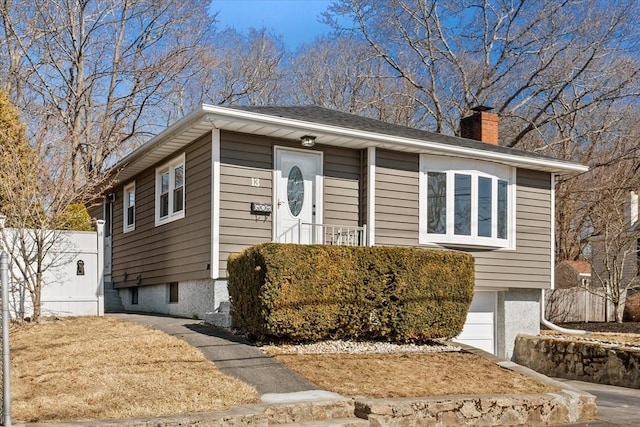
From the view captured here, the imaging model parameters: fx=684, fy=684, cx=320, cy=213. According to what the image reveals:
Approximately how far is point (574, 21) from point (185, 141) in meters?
18.7

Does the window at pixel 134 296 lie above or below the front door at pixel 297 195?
below

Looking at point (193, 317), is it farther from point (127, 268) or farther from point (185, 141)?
point (127, 268)

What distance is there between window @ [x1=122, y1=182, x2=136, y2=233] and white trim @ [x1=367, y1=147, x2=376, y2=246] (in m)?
5.95

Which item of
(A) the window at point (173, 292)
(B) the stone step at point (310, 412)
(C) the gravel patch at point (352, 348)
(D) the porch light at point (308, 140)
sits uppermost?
(D) the porch light at point (308, 140)

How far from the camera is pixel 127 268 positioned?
16234 millimetres

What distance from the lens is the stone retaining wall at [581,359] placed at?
1280 cm

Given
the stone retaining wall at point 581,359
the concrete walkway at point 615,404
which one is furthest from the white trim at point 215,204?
the stone retaining wall at point 581,359

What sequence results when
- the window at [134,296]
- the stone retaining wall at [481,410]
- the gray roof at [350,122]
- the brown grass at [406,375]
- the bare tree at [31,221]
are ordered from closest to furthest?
the stone retaining wall at [481,410] → the brown grass at [406,375] → the bare tree at [31,221] → the gray roof at [350,122] → the window at [134,296]

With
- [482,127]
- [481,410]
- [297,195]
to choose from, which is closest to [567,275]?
[482,127]

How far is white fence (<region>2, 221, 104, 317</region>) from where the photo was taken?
12.1 meters

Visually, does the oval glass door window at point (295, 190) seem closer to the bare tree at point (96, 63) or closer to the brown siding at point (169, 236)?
the brown siding at point (169, 236)

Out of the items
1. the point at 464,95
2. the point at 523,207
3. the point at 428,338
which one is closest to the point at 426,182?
the point at 523,207

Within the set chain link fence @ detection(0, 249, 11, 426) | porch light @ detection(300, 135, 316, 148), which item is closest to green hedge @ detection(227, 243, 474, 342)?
porch light @ detection(300, 135, 316, 148)

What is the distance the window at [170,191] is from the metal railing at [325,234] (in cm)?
224
